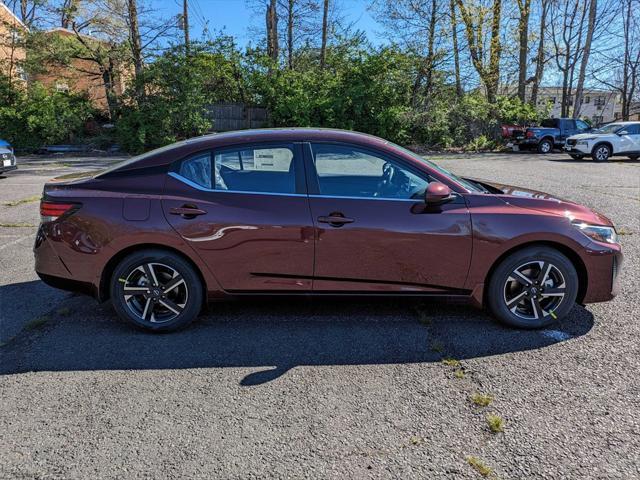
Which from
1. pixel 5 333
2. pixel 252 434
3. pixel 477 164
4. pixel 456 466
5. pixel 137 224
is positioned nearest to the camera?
pixel 456 466

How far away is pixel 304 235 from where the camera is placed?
3.68 metres

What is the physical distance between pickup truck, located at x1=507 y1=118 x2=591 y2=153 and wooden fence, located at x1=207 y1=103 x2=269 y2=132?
1271 centimetres

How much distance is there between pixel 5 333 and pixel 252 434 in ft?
8.43

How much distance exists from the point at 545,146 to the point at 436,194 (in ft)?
73.2

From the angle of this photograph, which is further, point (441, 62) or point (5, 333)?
point (441, 62)

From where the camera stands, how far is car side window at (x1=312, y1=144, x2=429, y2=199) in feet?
12.5

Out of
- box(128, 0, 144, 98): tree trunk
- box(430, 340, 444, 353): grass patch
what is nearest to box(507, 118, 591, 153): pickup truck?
box(128, 0, 144, 98): tree trunk

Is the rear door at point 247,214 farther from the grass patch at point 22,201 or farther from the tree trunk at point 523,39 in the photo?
the tree trunk at point 523,39

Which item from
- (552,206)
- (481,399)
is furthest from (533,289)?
(481,399)

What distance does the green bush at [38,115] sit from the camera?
2123 cm

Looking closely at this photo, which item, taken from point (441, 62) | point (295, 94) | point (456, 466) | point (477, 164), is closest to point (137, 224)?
point (456, 466)

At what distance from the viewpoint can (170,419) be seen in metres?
2.79

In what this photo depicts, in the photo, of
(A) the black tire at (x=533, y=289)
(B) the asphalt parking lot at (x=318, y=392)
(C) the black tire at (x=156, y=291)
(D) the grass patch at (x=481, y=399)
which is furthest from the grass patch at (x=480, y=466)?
(C) the black tire at (x=156, y=291)

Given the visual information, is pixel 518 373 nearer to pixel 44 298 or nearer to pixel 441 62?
pixel 44 298
